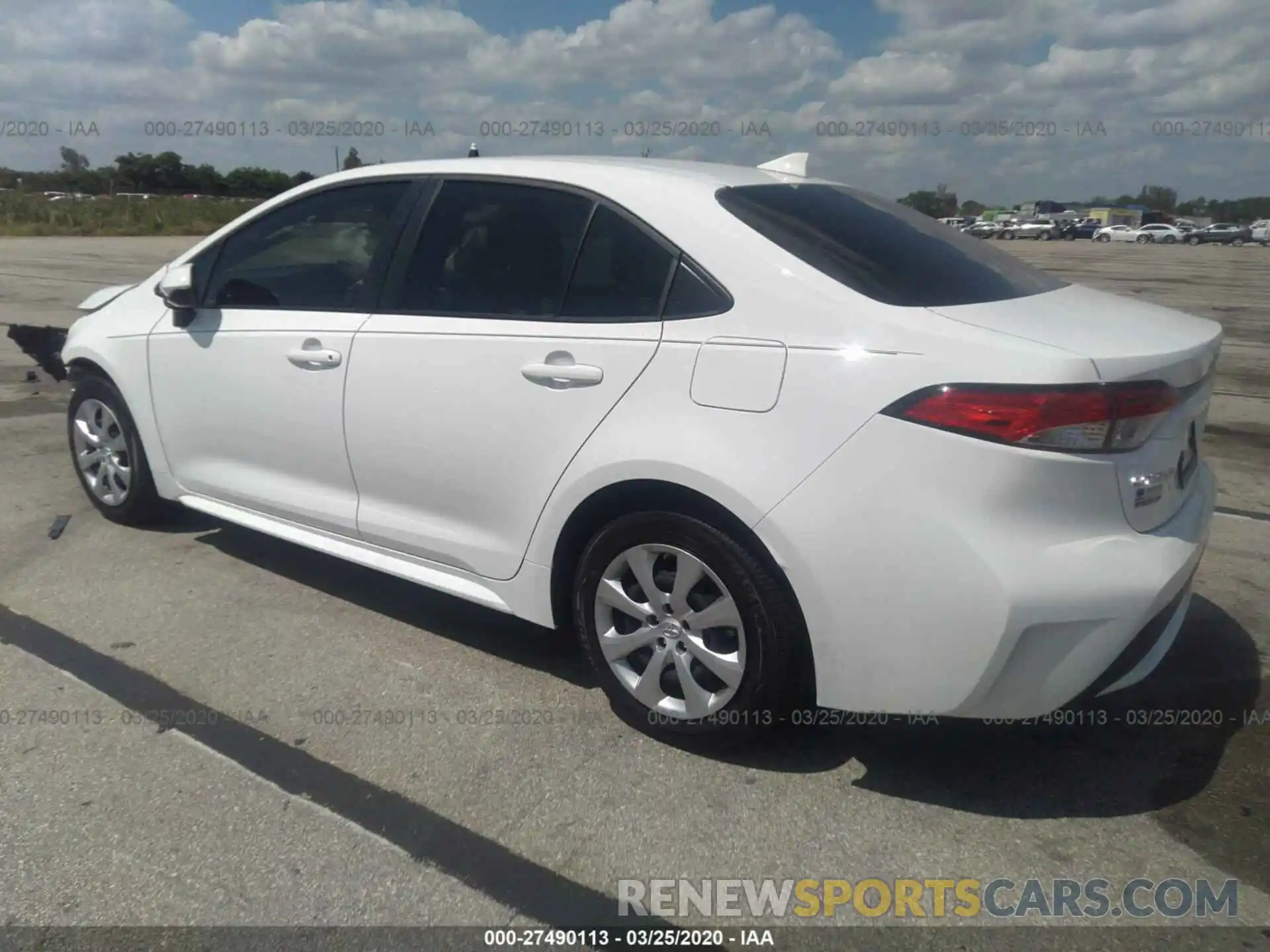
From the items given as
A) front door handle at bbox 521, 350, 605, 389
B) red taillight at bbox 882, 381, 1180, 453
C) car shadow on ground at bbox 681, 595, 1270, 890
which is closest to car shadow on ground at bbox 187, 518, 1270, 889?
car shadow on ground at bbox 681, 595, 1270, 890

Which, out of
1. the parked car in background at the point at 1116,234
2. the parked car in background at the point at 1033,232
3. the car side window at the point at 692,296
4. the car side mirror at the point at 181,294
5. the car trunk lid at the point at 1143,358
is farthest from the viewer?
the parked car in background at the point at 1033,232

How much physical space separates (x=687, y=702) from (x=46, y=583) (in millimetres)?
2968

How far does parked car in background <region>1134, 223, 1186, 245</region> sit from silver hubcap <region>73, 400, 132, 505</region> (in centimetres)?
6206

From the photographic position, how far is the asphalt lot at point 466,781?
2.61m

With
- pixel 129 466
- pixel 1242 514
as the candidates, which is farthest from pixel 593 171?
pixel 1242 514

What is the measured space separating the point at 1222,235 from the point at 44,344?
60603mm

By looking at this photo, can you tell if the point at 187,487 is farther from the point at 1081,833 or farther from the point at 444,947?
the point at 1081,833

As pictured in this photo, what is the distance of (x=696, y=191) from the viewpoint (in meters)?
3.24

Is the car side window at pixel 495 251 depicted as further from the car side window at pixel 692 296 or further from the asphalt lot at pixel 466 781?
the asphalt lot at pixel 466 781

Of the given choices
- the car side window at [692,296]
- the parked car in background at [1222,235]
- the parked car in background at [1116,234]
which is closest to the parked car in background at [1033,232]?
the parked car in background at [1116,234]

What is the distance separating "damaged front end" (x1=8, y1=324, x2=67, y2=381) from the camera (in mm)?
6602

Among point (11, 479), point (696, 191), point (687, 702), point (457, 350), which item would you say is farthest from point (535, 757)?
point (11, 479)

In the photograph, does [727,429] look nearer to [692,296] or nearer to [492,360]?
[692,296]

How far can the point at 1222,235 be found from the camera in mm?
55312
